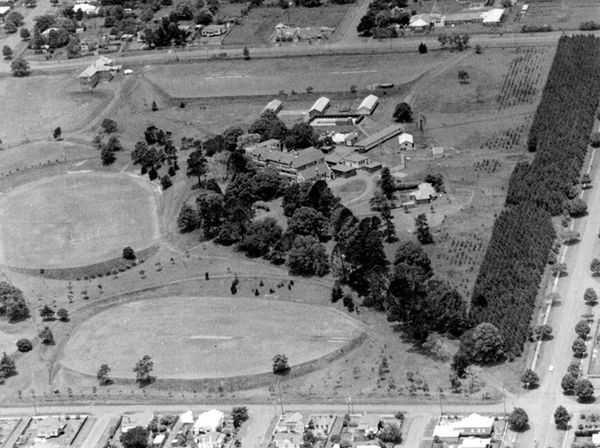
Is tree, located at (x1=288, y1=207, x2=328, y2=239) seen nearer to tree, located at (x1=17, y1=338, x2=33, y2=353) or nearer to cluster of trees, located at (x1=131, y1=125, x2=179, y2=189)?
cluster of trees, located at (x1=131, y1=125, x2=179, y2=189)

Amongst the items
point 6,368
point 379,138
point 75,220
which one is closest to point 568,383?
point 6,368

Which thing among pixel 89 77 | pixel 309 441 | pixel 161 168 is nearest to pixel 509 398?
pixel 309 441

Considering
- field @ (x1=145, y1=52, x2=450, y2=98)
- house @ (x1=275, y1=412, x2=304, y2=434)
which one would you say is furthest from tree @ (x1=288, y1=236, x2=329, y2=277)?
field @ (x1=145, y1=52, x2=450, y2=98)

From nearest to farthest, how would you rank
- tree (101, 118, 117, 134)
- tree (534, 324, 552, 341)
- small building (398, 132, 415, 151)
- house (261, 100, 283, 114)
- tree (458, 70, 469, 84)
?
tree (534, 324, 552, 341) < small building (398, 132, 415, 151) < house (261, 100, 283, 114) < tree (458, 70, 469, 84) < tree (101, 118, 117, 134)

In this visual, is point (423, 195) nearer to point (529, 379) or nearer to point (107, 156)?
point (529, 379)

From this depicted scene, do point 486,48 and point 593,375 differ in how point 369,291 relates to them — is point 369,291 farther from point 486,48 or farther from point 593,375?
point 486,48

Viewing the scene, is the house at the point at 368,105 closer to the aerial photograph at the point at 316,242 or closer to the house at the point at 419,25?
the aerial photograph at the point at 316,242
